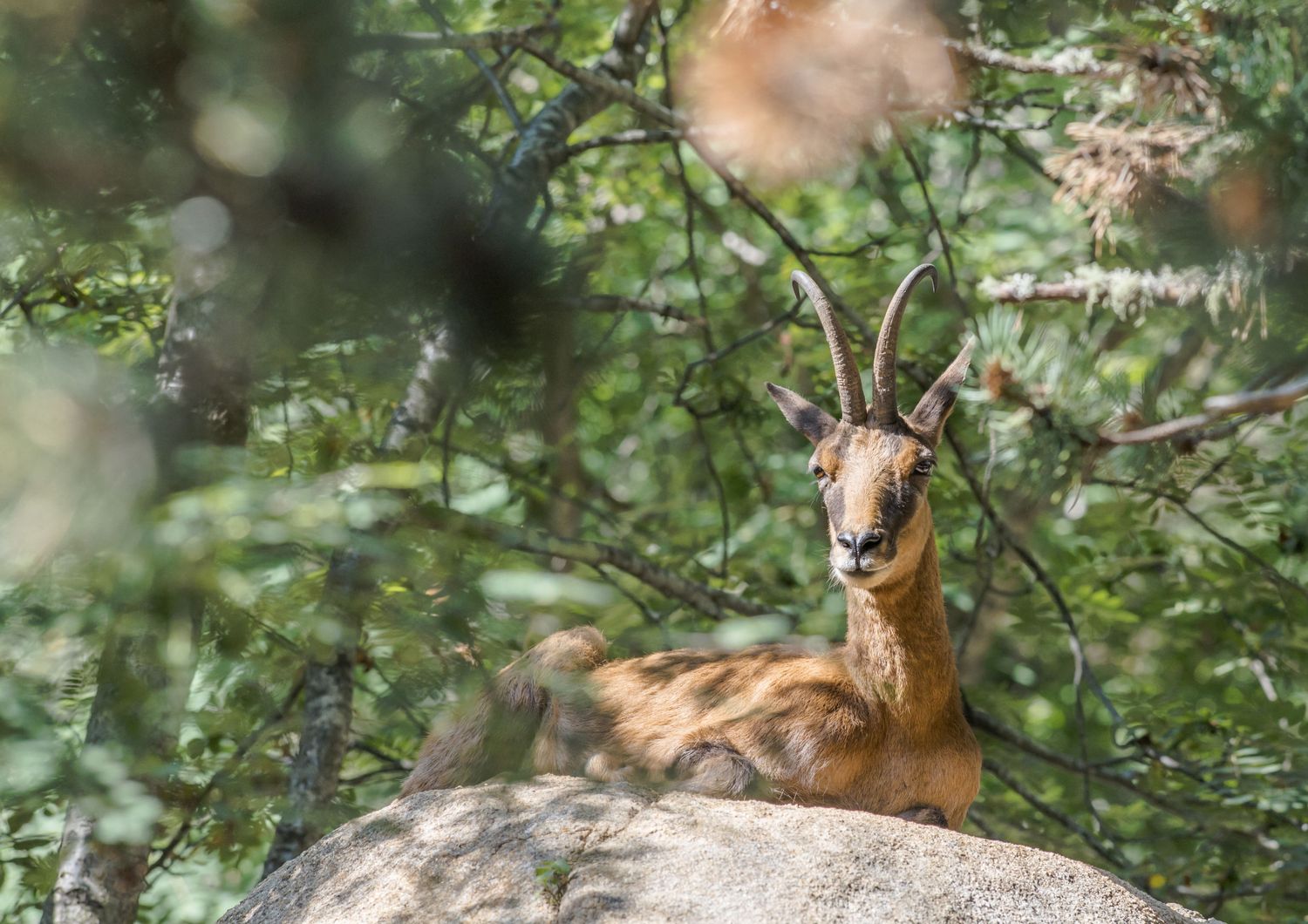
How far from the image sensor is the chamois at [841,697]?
553 centimetres

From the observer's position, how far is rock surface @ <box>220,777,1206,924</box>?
4.02m

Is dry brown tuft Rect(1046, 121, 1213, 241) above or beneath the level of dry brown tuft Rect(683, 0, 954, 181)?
beneath

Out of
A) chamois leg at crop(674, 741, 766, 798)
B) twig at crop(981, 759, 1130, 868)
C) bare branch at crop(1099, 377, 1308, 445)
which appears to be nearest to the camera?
bare branch at crop(1099, 377, 1308, 445)

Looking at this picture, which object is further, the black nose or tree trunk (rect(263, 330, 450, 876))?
the black nose

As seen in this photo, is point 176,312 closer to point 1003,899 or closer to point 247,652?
point 247,652

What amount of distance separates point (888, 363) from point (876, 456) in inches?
18.7

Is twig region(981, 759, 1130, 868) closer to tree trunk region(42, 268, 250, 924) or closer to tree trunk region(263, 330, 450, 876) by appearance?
tree trunk region(263, 330, 450, 876)

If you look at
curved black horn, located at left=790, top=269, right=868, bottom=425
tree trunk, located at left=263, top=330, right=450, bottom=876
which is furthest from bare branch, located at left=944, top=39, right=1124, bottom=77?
tree trunk, located at left=263, top=330, right=450, bottom=876

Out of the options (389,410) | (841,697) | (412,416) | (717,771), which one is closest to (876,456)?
(841,697)

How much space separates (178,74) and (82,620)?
32.6 inches


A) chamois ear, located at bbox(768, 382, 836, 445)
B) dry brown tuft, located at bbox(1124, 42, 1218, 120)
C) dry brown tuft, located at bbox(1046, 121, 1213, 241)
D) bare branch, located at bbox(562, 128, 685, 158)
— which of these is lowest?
chamois ear, located at bbox(768, 382, 836, 445)

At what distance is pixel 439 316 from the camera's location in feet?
7.34

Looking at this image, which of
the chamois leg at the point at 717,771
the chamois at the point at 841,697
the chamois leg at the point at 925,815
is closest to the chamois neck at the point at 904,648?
the chamois at the point at 841,697

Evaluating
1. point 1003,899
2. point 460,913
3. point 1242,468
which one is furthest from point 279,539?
point 1242,468
